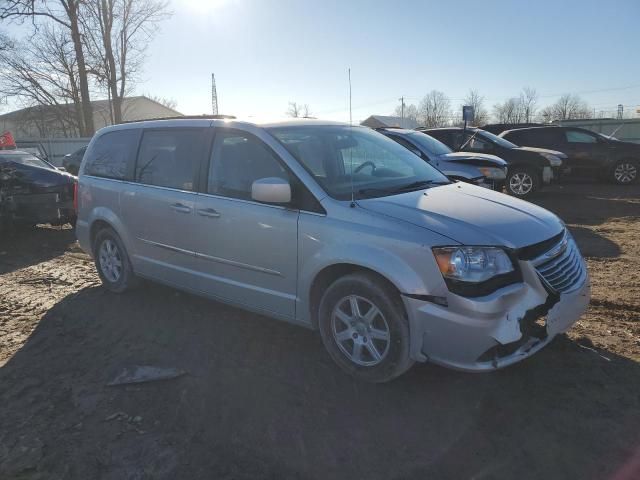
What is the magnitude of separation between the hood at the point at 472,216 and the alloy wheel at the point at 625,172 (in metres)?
11.4

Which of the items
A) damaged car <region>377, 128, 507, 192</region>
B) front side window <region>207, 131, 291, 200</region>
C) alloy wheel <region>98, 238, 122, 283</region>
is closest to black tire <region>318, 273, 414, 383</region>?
front side window <region>207, 131, 291, 200</region>

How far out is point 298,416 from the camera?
3.07m

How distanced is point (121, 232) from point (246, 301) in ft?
6.35

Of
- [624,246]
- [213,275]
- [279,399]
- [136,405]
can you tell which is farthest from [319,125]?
[624,246]

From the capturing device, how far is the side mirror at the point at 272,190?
11.5ft

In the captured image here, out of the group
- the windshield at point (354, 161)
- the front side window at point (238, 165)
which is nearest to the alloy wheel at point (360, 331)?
the windshield at point (354, 161)

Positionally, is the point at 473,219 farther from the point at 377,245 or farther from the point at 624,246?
the point at 624,246

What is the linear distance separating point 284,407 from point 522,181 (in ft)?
32.6

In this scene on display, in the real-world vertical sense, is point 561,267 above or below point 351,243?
below

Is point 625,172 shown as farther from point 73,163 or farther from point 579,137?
point 73,163

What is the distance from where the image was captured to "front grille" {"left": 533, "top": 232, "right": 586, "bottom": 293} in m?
3.16

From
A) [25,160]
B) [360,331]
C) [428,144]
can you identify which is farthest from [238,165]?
[25,160]

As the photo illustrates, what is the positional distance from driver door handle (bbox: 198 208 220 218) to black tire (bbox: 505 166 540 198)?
909 centimetres

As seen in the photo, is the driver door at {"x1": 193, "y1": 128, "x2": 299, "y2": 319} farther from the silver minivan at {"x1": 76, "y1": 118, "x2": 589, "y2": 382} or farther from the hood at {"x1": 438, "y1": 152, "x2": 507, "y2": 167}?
the hood at {"x1": 438, "y1": 152, "x2": 507, "y2": 167}
